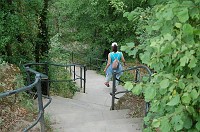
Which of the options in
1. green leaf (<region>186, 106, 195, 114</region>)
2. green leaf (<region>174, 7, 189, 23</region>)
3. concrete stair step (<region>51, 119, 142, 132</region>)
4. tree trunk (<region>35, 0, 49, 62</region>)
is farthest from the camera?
tree trunk (<region>35, 0, 49, 62</region>)

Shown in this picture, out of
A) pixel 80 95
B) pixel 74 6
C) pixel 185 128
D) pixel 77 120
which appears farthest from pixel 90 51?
pixel 185 128

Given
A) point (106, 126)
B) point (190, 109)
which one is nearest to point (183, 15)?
point (190, 109)

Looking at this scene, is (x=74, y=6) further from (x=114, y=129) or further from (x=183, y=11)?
(x=183, y=11)

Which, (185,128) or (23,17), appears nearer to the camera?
(185,128)

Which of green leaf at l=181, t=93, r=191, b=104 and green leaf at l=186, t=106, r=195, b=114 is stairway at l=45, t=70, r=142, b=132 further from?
green leaf at l=181, t=93, r=191, b=104

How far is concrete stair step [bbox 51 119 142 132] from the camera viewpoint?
5.01 m

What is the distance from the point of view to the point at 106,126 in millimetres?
5137

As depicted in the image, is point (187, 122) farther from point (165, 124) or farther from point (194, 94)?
point (194, 94)

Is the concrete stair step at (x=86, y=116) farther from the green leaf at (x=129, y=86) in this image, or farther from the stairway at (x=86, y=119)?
the green leaf at (x=129, y=86)

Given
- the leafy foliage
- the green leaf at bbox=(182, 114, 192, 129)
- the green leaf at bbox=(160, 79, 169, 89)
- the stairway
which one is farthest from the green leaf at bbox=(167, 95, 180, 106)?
the stairway

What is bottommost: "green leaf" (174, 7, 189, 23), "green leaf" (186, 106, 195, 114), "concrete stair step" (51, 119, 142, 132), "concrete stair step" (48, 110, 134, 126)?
"concrete stair step" (48, 110, 134, 126)

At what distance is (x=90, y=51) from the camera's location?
18016mm

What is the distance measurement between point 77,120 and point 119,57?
3.17 metres

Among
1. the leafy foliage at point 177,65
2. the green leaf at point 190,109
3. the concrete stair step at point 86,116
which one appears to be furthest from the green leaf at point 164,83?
the concrete stair step at point 86,116
